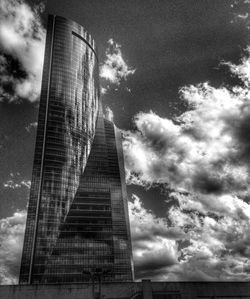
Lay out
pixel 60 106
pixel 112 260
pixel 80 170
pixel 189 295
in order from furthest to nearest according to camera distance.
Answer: pixel 60 106 < pixel 80 170 < pixel 112 260 < pixel 189 295

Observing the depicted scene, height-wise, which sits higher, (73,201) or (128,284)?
(73,201)

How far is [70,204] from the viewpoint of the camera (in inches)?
6634

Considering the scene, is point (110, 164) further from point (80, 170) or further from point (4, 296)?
point (4, 296)

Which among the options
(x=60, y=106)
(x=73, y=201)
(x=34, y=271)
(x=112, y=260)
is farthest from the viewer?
(x=60, y=106)

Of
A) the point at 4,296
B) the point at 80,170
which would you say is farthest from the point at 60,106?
the point at 4,296

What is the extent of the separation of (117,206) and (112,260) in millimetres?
32210

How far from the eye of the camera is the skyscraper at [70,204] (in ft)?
485

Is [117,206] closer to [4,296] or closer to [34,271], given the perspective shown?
[34,271]

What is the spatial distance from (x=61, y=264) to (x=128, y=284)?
→ 3790 inches

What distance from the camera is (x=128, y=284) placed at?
5947cm

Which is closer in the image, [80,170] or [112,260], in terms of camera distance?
[112,260]

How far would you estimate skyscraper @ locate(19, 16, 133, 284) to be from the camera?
485 feet

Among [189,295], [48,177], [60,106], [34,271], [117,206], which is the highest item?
[60,106]

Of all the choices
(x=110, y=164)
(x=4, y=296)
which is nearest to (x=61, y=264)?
(x=110, y=164)
